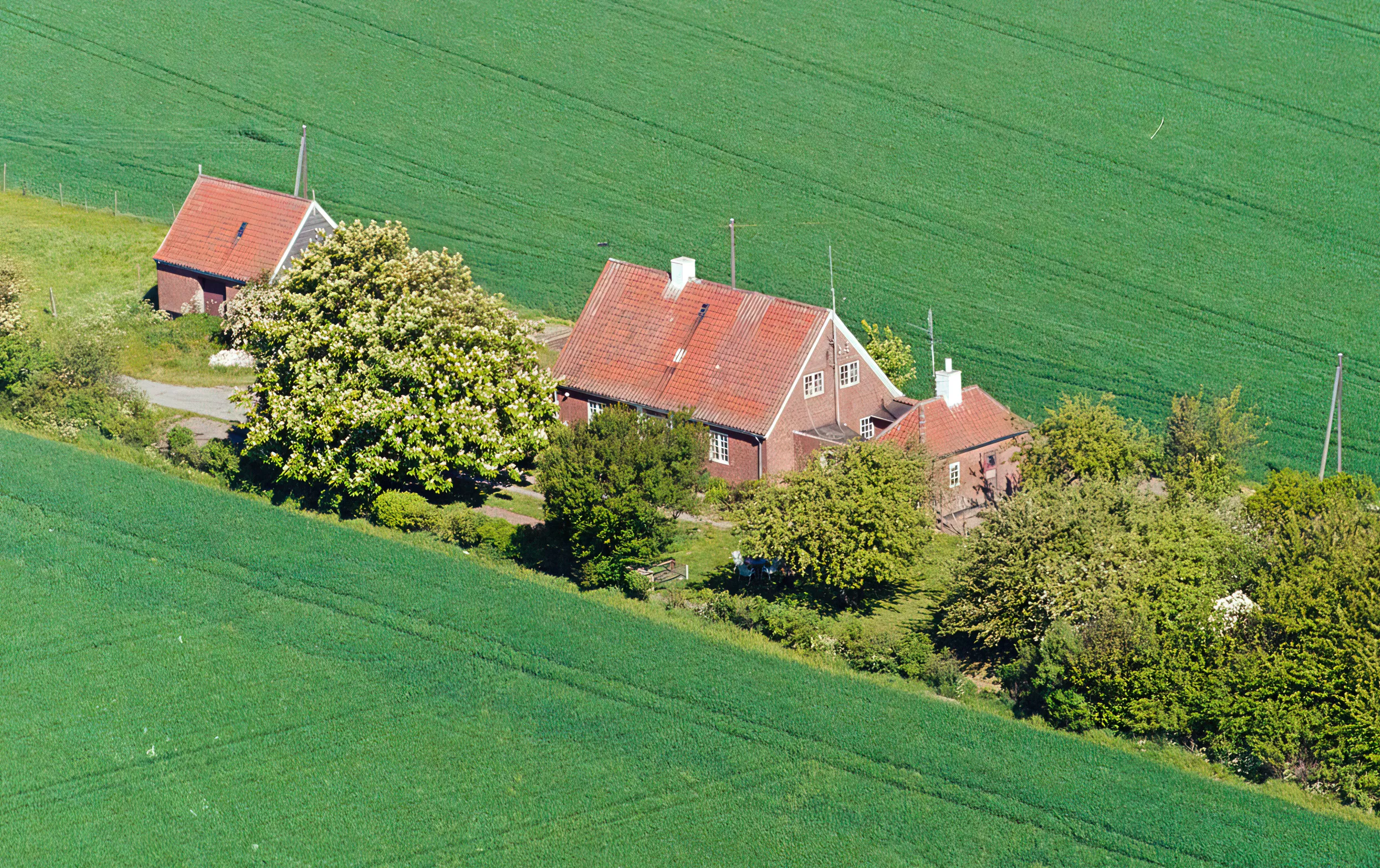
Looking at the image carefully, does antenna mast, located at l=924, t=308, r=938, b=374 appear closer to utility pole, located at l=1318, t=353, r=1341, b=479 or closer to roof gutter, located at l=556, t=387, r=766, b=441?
roof gutter, located at l=556, t=387, r=766, b=441

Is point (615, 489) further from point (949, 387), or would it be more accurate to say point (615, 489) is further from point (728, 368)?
point (949, 387)

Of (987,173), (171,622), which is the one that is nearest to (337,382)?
(171,622)

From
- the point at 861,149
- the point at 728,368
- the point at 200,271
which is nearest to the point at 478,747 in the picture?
the point at 728,368

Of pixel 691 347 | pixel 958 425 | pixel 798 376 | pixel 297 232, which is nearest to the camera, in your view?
pixel 798 376

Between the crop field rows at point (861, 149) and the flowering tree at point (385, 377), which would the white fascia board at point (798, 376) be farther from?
the crop field rows at point (861, 149)

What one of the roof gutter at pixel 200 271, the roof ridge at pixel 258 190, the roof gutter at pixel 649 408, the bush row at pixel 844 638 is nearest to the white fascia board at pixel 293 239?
the roof ridge at pixel 258 190

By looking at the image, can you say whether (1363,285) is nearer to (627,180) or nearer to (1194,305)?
(1194,305)

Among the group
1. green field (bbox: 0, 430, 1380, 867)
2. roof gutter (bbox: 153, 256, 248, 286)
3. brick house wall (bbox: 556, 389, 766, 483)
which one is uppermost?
roof gutter (bbox: 153, 256, 248, 286)

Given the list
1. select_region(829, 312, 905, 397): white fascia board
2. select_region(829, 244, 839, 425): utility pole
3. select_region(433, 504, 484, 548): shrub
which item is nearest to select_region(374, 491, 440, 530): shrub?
select_region(433, 504, 484, 548): shrub
